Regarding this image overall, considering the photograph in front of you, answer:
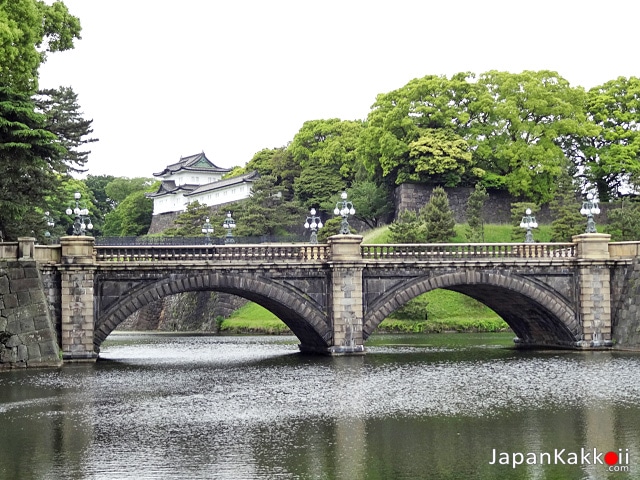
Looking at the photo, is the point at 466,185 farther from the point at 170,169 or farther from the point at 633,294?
the point at 170,169

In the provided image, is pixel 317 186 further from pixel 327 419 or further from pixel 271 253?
pixel 327 419

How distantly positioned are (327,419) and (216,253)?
20.5m

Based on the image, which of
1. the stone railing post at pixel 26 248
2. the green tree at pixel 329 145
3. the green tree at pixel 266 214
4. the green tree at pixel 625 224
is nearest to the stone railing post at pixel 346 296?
the stone railing post at pixel 26 248

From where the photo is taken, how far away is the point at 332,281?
4659cm

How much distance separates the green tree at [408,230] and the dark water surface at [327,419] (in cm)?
2858

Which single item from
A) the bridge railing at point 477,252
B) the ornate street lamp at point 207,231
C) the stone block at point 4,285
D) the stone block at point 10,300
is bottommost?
the stone block at point 10,300

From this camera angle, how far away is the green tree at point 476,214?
79938 mm

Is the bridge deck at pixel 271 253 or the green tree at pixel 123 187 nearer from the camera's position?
the bridge deck at pixel 271 253

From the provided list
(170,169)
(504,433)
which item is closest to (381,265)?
(504,433)

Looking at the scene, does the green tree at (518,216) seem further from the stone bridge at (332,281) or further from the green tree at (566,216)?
the stone bridge at (332,281)

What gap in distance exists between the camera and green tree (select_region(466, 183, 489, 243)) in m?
79.9

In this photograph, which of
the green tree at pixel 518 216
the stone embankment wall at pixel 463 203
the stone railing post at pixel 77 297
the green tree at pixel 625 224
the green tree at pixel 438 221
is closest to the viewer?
the stone railing post at pixel 77 297

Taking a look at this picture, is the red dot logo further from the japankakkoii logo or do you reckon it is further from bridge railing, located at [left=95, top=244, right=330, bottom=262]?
bridge railing, located at [left=95, top=244, right=330, bottom=262]

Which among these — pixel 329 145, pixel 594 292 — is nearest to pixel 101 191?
pixel 329 145
